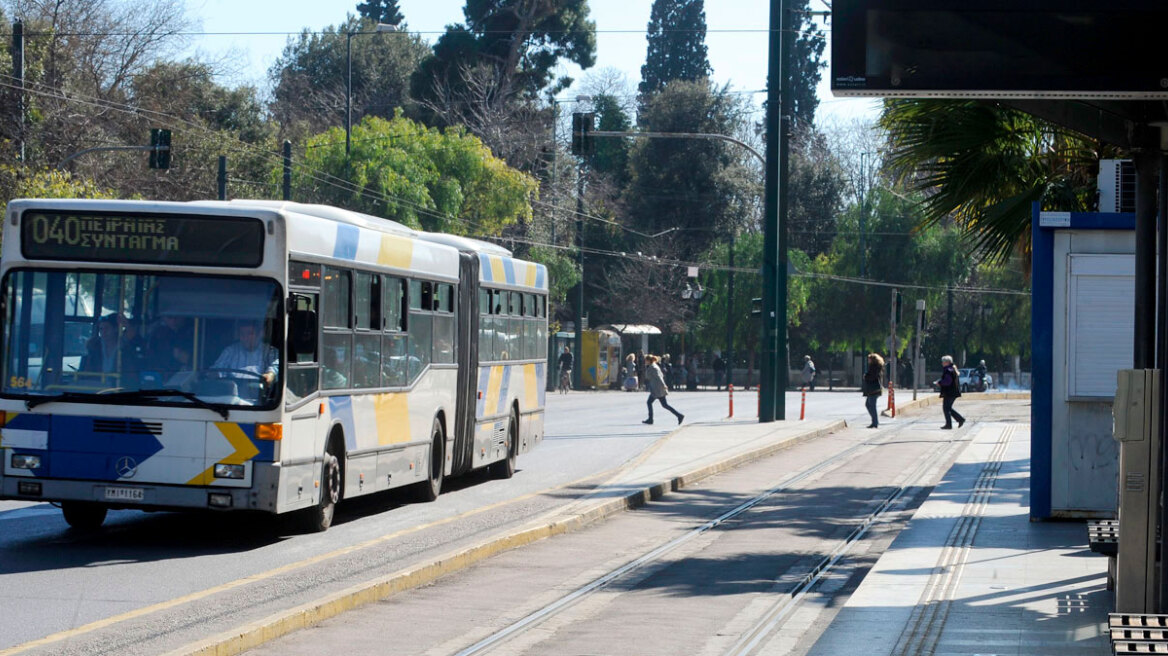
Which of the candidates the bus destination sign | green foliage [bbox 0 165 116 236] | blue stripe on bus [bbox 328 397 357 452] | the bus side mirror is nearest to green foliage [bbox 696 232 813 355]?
green foliage [bbox 0 165 116 236]

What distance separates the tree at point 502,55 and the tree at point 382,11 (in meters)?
24.6

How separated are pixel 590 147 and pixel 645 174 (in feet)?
138

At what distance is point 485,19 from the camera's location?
2753 inches

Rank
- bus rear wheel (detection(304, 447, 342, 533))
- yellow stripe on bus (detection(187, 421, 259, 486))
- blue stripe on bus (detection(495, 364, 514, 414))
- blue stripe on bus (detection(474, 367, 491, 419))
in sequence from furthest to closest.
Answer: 1. blue stripe on bus (detection(495, 364, 514, 414))
2. blue stripe on bus (detection(474, 367, 491, 419))
3. bus rear wheel (detection(304, 447, 342, 533))
4. yellow stripe on bus (detection(187, 421, 259, 486))

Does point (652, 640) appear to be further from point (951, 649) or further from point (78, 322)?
point (78, 322)

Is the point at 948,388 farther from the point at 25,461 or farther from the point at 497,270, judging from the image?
the point at 25,461

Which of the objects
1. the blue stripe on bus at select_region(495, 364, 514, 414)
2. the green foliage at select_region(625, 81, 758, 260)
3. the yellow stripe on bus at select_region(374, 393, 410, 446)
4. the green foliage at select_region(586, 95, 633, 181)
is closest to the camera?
the yellow stripe on bus at select_region(374, 393, 410, 446)

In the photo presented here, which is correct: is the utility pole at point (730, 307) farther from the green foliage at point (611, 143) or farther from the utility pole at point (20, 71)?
the utility pole at point (20, 71)

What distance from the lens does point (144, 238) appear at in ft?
40.7

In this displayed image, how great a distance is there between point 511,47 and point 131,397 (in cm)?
5914

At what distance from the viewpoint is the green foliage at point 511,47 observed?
68812mm

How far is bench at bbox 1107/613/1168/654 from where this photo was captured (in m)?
6.29

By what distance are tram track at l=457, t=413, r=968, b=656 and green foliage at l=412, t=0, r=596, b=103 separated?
157 ft

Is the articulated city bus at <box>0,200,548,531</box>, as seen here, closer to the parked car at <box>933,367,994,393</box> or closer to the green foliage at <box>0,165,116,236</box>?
the green foliage at <box>0,165,116,236</box>
